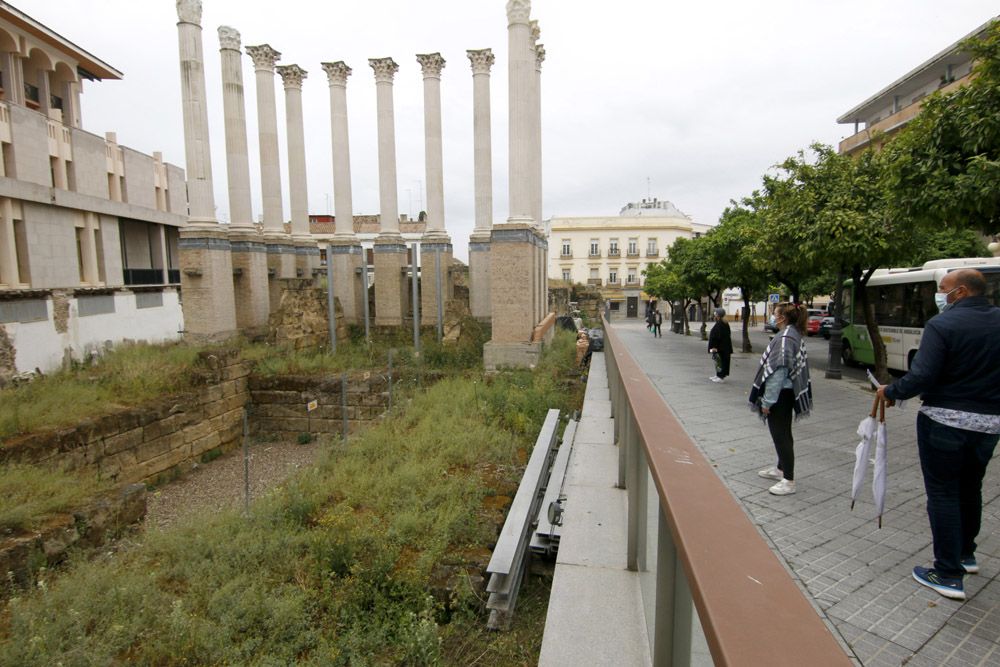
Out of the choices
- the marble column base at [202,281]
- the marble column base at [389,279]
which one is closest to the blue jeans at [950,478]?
the marble column base at [389,279]

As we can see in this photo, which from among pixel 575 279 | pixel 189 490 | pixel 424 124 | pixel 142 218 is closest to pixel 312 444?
pixel 189 490

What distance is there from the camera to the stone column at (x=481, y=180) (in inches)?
735

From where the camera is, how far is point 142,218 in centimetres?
2803

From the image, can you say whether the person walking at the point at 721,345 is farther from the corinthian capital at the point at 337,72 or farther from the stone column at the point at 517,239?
the corinthian capital at the point at 337,72

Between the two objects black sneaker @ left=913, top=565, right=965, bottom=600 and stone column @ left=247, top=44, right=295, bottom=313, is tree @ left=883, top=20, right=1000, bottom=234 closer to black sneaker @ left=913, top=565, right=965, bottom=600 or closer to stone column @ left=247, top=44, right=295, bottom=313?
black sneaker @ left=913, top=565, right=965, bottom=600

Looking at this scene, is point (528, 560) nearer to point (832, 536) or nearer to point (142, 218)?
point (832, 536)

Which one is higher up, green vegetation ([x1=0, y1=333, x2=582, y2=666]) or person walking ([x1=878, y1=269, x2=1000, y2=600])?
person walking ([x1=878, y1=269, x2=1000, y2=600])

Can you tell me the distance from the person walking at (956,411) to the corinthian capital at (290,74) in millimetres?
20786

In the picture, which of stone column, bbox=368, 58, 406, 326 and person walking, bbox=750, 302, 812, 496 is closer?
person walking, bbox=750, 302, 812, 496

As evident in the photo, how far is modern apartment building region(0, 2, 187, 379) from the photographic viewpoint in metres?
13.6

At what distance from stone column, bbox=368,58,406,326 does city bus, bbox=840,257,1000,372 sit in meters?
13.6

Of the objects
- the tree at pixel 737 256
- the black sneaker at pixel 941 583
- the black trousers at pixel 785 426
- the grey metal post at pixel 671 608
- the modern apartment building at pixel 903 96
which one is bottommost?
the black sneaker at pixel 941 583

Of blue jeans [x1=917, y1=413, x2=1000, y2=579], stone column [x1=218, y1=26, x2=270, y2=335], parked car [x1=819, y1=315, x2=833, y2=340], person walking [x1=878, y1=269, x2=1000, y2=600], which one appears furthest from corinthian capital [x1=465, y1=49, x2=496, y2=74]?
parked car [x1=819, y1=315, x2=833, y2=340]

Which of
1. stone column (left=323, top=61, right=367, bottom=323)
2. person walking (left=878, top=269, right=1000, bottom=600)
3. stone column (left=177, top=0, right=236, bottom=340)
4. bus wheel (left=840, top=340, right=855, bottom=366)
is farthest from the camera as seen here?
stone column (left=323, top=61, right=367, bottom=323)
